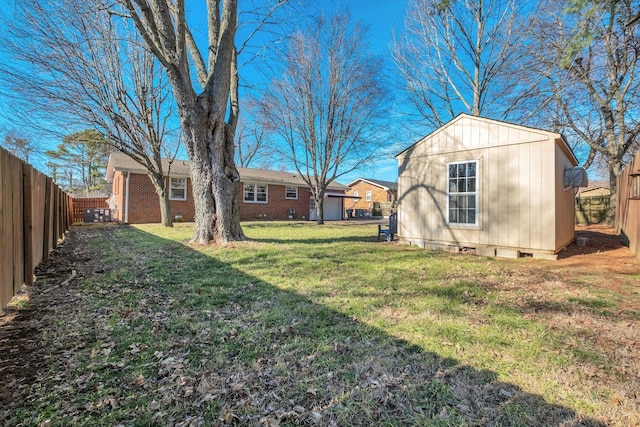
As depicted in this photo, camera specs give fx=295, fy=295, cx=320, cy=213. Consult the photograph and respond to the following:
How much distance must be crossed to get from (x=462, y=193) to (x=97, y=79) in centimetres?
1362

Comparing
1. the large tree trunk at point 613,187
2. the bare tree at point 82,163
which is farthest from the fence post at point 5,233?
the bare tree at point 82,163

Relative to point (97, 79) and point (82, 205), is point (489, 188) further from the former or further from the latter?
point (82, 205)

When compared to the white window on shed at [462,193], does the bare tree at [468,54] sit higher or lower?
higher

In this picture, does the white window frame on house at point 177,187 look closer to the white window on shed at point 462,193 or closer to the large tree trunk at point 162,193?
the large tree trunk at point 162,193

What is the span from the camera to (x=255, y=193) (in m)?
21.3

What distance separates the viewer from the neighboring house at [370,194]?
3466 cm

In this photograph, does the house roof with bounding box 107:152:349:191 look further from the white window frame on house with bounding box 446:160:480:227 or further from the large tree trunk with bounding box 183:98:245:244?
the white window frame on house with bounding box 446:160:480:227

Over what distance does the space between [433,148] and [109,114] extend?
12.1 metres

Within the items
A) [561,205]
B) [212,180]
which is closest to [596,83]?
[561,205]

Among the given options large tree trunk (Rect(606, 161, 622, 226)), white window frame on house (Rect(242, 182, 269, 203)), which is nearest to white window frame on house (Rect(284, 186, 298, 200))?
white window frame on house (Rect(242, 182, 269, 203))

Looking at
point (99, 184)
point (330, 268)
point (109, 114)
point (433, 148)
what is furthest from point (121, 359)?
point (99, 184)

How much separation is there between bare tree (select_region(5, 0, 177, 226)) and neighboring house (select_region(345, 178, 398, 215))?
930 inches

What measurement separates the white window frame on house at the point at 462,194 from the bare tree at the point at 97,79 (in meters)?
10.4

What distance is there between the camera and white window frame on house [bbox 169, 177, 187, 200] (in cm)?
1762
